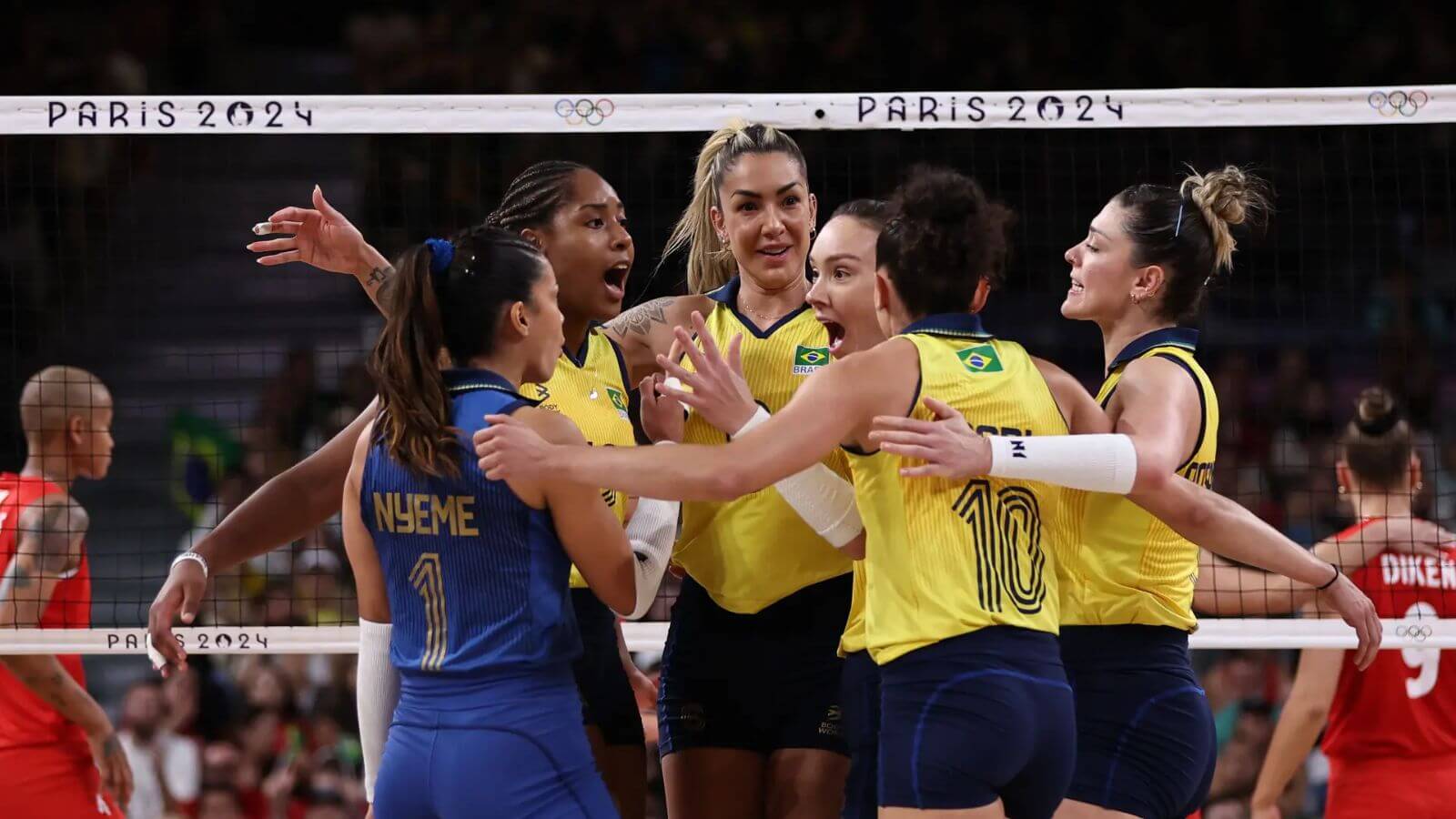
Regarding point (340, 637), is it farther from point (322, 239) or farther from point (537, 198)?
point (537, 198)

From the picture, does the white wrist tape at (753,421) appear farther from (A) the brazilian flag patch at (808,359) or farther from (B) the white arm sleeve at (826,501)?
(A) the brazilian flag patch at (808,359)

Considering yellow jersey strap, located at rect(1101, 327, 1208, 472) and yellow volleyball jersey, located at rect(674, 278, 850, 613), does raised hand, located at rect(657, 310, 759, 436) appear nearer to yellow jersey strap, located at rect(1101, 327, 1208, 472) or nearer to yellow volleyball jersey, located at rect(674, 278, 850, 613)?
yellow volleyball jersey, located at rect(674, 278, 850, 613)

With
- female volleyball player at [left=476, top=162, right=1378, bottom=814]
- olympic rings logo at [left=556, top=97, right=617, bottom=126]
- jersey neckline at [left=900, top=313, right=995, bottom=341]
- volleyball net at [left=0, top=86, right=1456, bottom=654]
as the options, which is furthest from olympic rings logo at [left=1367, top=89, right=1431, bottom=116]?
volleyball net at [left=0, top=86, right=1456, bottom=654]

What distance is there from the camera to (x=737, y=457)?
3.50 meters

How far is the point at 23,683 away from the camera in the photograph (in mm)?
5957

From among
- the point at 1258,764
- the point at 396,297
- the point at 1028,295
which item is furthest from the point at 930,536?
the point at 1028,295

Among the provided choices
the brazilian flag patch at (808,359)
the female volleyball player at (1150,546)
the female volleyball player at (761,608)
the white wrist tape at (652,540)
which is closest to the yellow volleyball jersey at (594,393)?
A: the female volleyball player at (761,608)

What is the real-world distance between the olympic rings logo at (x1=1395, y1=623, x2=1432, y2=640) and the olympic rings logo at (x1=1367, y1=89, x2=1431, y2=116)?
1.64m

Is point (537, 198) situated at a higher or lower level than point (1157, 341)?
higher

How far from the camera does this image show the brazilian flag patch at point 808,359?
14.9 feet

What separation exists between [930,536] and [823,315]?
0.94 metres

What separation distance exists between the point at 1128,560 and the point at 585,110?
2.29 m

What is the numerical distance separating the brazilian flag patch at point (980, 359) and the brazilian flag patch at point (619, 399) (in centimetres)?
130

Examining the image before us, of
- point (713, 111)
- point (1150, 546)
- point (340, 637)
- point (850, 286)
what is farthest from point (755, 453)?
point (340, 637)
